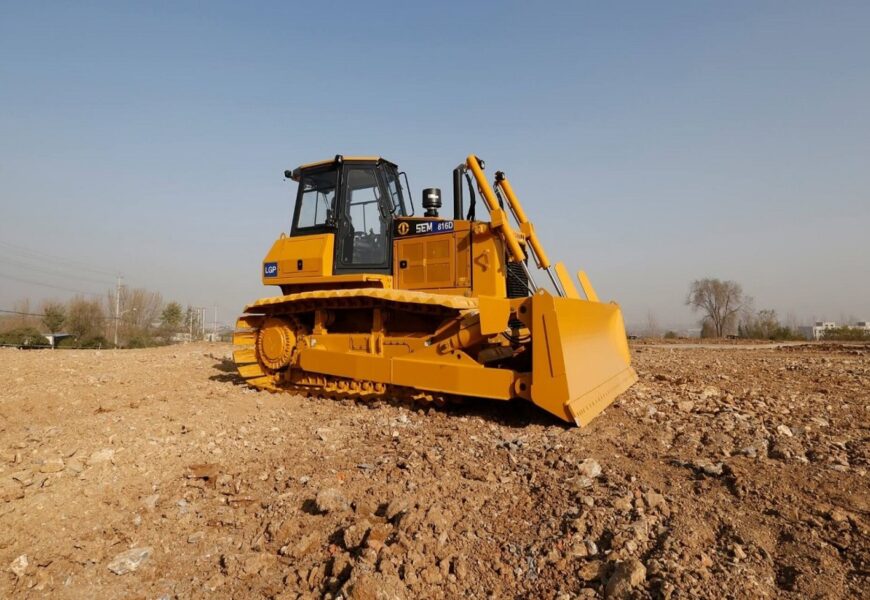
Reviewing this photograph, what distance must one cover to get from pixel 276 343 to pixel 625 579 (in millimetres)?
5969

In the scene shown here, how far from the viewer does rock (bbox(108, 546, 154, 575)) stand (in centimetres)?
257

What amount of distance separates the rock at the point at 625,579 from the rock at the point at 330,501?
5.23ft

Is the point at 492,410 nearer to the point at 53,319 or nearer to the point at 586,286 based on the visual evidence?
the point at 586,286

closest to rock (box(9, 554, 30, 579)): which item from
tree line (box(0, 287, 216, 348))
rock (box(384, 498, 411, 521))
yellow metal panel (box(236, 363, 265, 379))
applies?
rock (box(384, 498, 411, 521))

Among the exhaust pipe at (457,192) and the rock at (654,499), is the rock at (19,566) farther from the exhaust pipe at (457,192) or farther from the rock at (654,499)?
the exhaust pipe at (457,192)

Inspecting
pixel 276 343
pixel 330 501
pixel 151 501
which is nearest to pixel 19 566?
pixel 151 501

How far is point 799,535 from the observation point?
7.86 ft

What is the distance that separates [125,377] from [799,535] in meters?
9.47

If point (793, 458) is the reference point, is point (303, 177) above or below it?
above

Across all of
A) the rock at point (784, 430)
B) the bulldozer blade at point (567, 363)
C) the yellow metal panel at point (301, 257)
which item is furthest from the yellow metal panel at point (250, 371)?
the rock at point (784, 430)

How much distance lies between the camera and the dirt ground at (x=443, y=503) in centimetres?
224

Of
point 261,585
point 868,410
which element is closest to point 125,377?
point 261,585

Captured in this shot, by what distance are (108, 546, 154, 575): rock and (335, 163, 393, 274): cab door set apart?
15.1 feet

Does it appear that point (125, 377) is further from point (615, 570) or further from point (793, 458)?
point (793, 458)
